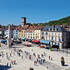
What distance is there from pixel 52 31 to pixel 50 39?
150 inches

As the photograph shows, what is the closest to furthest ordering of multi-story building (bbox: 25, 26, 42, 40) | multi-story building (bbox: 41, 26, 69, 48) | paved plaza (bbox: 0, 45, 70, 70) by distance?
paved plaza (bbox: 0, 45, 70, 70)
multi-story building (bbox: 41, 26, 69, 48)
multi-story building (bbox: 25, 26, 42, 40)

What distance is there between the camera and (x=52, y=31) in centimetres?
6700

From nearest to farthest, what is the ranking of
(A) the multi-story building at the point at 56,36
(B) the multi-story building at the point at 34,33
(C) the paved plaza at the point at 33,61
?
(C) the paved plaza at the point at 33,61, (A) the multi-story building at the point at 56,36, (B) the multi-story building at the point at 34,33

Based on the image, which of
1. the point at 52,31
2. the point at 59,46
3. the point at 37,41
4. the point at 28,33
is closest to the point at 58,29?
the point at 52,31

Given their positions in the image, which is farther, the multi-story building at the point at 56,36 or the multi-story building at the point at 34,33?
the multi-story building at the point at 34,33

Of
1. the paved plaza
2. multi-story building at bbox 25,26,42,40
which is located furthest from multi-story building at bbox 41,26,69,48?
the paved plaza

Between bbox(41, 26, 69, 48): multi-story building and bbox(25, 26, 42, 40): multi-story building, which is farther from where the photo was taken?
bbox(25, 26, 42, 40): multi-story building

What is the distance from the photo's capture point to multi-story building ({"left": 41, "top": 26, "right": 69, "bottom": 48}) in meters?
63.5

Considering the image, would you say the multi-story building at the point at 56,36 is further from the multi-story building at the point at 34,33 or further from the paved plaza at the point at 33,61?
the paved plaza at the point at 33,61

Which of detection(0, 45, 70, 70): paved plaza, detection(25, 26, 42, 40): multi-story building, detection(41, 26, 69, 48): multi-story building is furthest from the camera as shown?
detection(25, 26, 42, 40): multi-story building

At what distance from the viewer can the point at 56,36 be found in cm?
6531

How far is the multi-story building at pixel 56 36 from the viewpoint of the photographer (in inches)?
2501

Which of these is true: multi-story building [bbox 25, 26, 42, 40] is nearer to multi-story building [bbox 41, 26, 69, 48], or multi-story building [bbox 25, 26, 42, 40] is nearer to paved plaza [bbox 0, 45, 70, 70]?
multi-story building [bbox 41, 26, 69, 48]

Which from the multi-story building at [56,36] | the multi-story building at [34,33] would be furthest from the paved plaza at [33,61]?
the multi-story building at [34,33]
